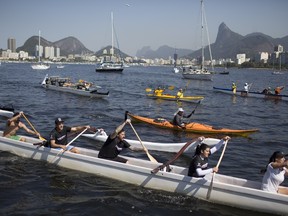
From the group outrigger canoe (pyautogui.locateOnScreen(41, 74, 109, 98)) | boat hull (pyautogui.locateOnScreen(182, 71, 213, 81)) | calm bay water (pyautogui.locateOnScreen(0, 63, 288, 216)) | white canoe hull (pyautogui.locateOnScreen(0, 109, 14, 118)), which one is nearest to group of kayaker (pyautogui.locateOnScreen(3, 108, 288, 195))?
calm bay water (pyautogui.locateOnScreen(0, 63, 288, 216))

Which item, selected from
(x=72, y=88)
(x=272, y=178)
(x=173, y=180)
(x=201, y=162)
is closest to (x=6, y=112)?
(x=72, y=88)

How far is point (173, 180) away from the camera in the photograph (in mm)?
→ 10008

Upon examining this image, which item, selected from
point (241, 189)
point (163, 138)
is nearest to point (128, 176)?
point (241, 189)

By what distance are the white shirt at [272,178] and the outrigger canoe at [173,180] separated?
0.19 m

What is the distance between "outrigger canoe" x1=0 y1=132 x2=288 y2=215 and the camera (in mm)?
8898

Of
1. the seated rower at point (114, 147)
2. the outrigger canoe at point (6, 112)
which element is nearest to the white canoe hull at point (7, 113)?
the outrigger canoe at point (6, 112)

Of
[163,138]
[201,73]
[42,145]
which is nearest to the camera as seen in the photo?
[42,145]

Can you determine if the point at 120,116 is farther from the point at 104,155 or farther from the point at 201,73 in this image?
the point at 201,73

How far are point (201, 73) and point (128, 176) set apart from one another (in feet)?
203

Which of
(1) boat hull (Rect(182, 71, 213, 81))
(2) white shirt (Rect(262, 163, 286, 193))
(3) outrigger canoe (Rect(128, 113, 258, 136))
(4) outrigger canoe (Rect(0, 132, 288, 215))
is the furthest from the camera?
(1) boat hull (Rect(182, 71, 213, 81))

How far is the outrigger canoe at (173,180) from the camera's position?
29.2 ft

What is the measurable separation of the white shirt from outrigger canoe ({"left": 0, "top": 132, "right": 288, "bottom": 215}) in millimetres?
188

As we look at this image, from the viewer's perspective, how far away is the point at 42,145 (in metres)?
12.6

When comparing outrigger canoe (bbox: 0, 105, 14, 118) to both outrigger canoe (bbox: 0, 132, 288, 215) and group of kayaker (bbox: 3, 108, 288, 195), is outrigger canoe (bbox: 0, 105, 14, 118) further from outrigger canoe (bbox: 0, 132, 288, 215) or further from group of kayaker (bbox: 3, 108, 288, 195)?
outrigger canoe (bbox: 0, 132, 288, 215)
